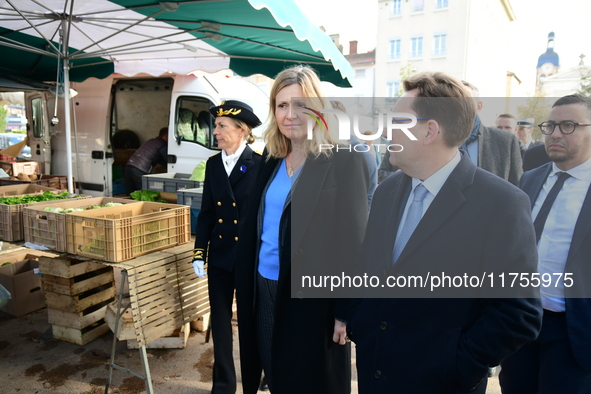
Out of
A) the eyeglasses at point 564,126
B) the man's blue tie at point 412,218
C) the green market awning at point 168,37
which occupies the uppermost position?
the green market awning at point 168,37

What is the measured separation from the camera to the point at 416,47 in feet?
112

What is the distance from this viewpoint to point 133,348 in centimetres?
356

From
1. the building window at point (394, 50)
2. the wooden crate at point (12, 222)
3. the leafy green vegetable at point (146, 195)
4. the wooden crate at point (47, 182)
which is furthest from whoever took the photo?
the building window at point (394, 50)

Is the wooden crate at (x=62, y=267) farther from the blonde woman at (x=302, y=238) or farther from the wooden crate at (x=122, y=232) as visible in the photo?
the blonde woman at (x=302, y=238)

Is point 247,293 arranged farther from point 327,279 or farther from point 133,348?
point 133,348

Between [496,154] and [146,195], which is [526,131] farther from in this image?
[146,195]

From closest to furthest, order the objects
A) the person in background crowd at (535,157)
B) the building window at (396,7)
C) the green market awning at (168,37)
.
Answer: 1. the person in background crowd at (535,157)
2. the green market awning at (168,37)
3. the building window at (396,7)

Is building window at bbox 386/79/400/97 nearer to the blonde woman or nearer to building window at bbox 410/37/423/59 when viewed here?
building window at bbox 410/37/423/59

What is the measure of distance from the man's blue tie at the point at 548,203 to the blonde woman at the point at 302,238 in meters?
0.81

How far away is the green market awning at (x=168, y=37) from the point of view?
144 inches

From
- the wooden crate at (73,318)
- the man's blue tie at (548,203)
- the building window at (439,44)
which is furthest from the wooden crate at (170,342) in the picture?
the building window at (439,44)

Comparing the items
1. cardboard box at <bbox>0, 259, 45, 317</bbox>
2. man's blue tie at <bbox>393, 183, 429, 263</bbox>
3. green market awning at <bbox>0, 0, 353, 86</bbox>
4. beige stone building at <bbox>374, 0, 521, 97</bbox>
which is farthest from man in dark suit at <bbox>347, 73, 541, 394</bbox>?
beige stone building at <bbox>374, 0, 521, 97</bbox>

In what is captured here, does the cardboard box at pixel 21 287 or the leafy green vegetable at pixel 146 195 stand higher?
the leafy green vegetable at pixel 146 195

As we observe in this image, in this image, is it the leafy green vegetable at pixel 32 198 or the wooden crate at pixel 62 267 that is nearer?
the wooden crate at pixel 62 267
